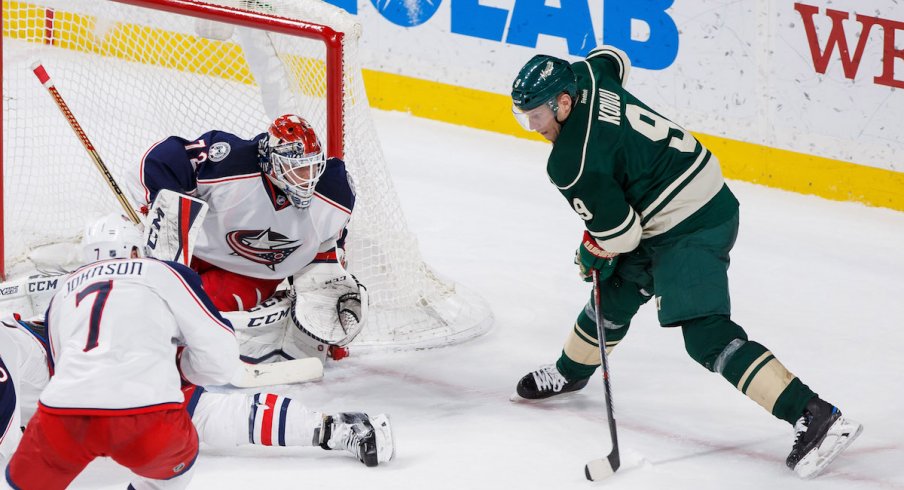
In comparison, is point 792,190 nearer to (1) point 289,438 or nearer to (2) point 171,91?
(2) point 171,91

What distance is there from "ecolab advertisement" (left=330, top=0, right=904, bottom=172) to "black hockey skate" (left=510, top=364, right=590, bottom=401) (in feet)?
7.19

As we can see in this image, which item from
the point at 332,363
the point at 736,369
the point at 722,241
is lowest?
the point at 332,363

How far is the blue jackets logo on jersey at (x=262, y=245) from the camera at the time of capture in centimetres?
373

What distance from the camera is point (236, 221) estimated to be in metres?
3.70

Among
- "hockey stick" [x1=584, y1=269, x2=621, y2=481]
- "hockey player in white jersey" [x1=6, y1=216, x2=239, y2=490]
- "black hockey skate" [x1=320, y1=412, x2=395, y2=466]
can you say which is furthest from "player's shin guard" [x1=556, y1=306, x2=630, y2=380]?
"hockey player in white jersey" [x1=6, y1=216, x2=239, y2=490]

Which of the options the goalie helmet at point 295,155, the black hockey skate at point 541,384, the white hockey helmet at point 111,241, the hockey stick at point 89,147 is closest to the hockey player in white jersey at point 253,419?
the white hockey helmet at point 111,241

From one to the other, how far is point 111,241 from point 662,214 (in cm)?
134

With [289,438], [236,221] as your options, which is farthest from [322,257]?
[289,438]

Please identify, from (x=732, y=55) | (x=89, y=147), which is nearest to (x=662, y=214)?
(x=89, y=147)

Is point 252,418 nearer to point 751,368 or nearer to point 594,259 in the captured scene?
point 594,259

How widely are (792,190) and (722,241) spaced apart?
2.47 m

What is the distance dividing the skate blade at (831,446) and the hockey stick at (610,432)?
17.4 inches

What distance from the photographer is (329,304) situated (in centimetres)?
375

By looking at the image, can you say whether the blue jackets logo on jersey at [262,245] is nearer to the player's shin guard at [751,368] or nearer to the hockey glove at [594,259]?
Result: the hockey glove at [594,259]
